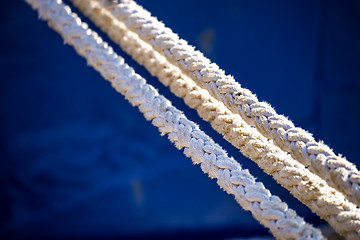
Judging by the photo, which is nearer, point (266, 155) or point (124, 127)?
point (266, 155)

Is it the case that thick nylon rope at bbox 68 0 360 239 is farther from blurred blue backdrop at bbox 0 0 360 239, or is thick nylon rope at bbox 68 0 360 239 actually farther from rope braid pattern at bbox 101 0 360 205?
blurred blue backdrop at bbox 0 0 360 239

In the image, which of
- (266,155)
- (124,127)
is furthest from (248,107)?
(124,127)

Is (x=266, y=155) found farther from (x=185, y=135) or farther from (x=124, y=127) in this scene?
(x=124, y=127)

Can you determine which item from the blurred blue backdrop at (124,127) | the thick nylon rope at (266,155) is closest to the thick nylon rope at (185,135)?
the thick nylon rope at (266,155)

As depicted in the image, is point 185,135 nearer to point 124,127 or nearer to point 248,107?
point 248,107

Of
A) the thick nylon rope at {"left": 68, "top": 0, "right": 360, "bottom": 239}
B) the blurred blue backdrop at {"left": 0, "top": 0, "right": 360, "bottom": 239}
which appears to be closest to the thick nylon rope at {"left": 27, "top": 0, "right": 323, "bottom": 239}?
the thick nylon rope at {"left": 68, "top": 0, "right": 360, "bottom": 239}
